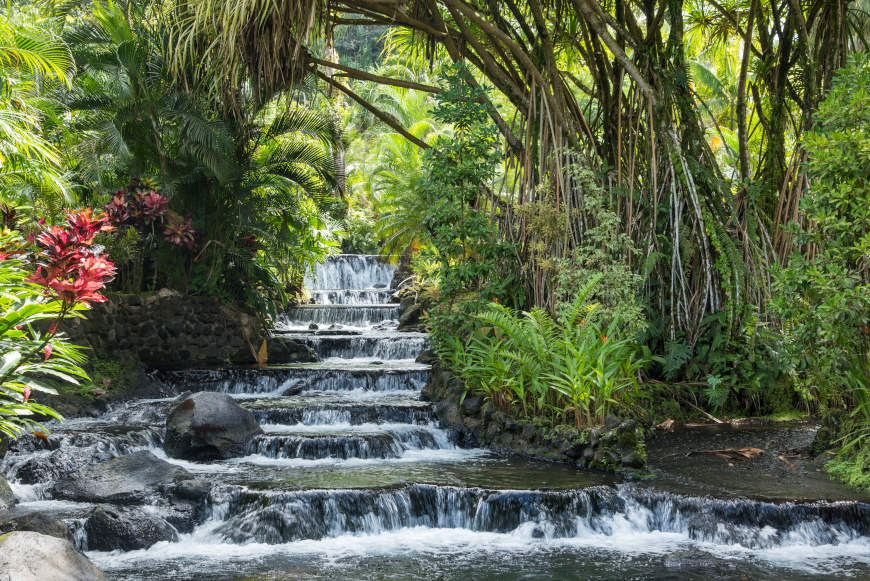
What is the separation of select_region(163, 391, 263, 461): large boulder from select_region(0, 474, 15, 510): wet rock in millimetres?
1663

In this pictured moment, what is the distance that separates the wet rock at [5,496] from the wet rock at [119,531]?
0.68m

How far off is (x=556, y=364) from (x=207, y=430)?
323 centimetres

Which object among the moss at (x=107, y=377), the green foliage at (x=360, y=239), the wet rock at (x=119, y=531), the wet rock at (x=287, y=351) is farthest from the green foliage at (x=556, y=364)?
the green foliage at (x=360, y=239)

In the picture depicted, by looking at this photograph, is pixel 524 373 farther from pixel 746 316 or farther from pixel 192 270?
pixel 192 270

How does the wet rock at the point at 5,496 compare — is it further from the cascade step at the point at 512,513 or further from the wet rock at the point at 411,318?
the wet rock at the point at 411,318

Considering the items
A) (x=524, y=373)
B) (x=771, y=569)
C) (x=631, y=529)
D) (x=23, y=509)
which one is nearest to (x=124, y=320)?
(x=23, y=509)

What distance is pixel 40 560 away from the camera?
355 centimetres

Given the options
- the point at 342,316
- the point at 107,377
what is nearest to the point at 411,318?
the point at 342,316

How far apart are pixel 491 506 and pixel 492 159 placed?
4019mm

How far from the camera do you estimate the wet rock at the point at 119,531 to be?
17.1ft

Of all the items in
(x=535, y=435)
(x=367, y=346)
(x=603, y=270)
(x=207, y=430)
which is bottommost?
(x=207, y=430)

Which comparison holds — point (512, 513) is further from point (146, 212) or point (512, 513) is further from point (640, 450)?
point (146, 212)

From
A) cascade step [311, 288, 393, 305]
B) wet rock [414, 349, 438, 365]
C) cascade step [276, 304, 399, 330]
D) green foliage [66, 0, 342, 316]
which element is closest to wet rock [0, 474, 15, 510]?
green foliage [66, 0, 342, 316]

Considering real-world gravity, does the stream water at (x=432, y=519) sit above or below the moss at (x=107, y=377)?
below
